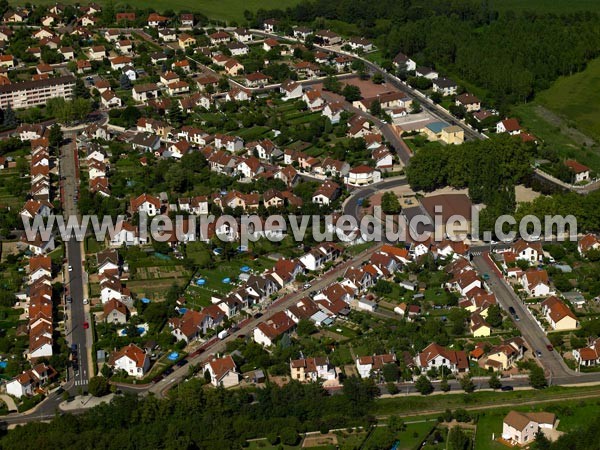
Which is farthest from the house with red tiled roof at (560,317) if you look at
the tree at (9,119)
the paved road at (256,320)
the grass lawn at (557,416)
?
the tree at (9,119)

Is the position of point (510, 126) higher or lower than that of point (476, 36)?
lower

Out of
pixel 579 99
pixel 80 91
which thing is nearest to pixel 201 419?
pixel 80 91

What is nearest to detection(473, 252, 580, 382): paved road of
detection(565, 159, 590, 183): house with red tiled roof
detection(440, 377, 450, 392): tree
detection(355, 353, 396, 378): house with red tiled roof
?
detection(440, 377, 450, 392): tree

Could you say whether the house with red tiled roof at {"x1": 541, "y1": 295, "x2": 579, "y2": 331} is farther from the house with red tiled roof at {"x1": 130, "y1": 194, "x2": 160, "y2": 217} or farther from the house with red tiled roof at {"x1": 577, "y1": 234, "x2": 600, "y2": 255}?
the house with red tiled roof at {"x1": 130, "y1": 194, "x2": 160, "y2": 217}

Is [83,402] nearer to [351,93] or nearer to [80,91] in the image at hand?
[80,91]

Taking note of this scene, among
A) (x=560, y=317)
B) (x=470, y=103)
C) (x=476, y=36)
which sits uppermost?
(x=476, y=36)

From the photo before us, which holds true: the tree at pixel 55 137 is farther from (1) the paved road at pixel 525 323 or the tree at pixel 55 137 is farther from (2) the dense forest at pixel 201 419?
(2) the dense forest at pixel 201 419

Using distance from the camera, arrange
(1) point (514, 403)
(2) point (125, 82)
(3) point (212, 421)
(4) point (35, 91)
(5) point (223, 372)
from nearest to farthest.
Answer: (3) point (212, 421) < (1) point (514, 403) < (5) point (223, 372) < (4) point (35, 91) < (2) point (125, 82)
